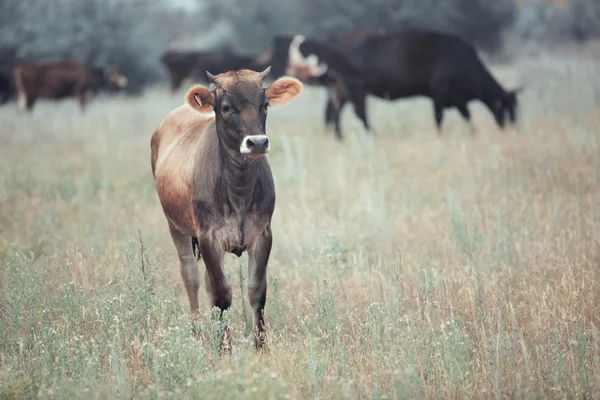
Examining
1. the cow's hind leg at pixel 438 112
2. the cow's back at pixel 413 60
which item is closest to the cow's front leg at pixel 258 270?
the cow's hind leg at pixel 438 112

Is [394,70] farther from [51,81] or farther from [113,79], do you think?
[113,79]

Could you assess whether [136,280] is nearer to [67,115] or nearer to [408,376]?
[408,376]

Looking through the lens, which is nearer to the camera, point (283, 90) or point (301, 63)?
point (283, 90)

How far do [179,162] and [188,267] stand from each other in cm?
83

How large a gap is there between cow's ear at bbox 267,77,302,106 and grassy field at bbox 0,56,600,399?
125cm

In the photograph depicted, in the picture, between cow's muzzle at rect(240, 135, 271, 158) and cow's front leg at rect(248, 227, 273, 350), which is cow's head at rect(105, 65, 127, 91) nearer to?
cow's front leg at rect(248, 227, 273, 350)

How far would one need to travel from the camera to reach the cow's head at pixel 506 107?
1452 centimetres

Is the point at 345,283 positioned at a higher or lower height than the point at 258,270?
lower

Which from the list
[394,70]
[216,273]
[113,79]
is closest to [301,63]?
[394,70]

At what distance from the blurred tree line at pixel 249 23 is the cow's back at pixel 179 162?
2863 centimetres

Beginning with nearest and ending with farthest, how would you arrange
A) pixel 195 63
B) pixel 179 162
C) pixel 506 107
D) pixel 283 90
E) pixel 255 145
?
pixel 255 145 < pixel 283 90 < pixel 179 162 < pixel 506 107 < pixel 195 63

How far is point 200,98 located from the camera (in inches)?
213

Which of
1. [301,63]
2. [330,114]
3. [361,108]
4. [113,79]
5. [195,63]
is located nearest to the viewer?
[361,108]

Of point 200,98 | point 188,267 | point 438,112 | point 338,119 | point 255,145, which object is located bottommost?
point 338,119
